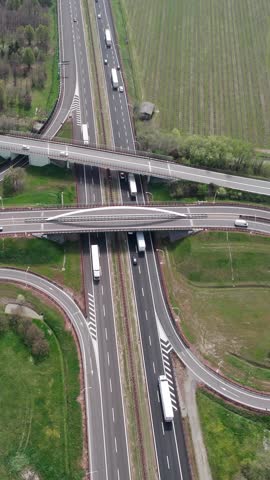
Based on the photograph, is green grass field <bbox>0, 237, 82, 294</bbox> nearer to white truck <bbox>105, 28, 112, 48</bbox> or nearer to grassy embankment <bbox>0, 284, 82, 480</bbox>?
grassy embankment <bbox>0, 284, 82, 480</bbox>

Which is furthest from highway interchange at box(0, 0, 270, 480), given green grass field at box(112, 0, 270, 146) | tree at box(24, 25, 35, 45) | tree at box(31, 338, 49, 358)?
tree at box(24, 25, 35, 45)

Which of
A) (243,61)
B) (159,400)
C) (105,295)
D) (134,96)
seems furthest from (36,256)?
(243,61)

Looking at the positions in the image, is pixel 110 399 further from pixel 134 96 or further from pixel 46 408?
pixel 134 96

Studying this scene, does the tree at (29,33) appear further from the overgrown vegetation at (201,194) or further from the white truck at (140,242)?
the white truck at (140,242)

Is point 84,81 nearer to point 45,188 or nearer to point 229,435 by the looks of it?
point 45,188

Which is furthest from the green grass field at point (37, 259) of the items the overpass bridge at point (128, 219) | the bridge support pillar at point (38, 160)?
the bridge support pillar at point (38, 160)

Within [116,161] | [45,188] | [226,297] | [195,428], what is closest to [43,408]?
[195,428]
